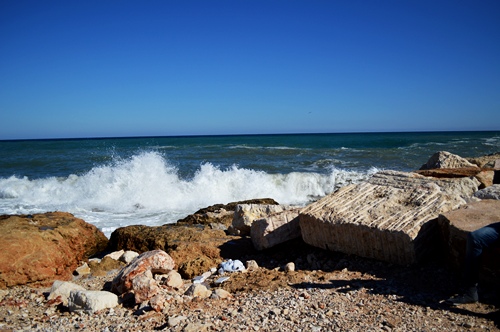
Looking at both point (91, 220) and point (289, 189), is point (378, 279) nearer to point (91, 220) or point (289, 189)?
point (91, 220)

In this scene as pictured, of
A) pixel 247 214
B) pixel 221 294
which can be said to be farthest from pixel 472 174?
→ pixel 221 294

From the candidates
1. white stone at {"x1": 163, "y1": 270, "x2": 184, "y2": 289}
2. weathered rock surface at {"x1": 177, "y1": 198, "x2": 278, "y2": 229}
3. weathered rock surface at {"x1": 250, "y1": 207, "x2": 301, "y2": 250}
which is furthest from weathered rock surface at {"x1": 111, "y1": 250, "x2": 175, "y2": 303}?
weathered rock surface at {"x1": 177, "y1": 198, "x2": 278, "y2": 229}

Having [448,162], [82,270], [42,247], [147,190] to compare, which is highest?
[448,162]

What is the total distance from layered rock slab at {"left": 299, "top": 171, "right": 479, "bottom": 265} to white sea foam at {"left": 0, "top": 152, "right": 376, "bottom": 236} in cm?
567

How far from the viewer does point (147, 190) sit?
1237 centimetres

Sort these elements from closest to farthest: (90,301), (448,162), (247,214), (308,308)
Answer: (308,308) → (90,301) → (247,214) → (448,162)

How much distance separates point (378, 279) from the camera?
13.0 ft

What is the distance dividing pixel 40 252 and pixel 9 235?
494 mm

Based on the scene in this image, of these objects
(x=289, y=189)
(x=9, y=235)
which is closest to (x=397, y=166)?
(x=289, y=189)

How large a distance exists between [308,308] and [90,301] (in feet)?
7.19

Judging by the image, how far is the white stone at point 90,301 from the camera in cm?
386

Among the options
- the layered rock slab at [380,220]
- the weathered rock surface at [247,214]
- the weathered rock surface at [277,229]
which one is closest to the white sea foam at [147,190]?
the weathered rock surface at [247,214]

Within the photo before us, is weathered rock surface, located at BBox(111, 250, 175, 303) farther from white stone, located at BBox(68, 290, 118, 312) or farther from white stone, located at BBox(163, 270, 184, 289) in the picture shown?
white stone, located at BBox(68, 290, 118, 312)

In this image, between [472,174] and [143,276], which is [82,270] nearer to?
[143,276]
